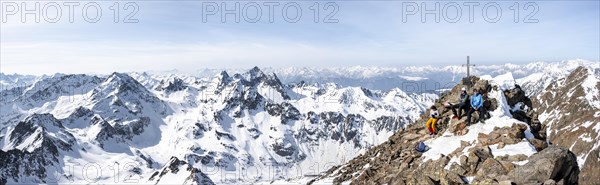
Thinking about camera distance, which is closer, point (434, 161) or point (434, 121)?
point (434, 161)

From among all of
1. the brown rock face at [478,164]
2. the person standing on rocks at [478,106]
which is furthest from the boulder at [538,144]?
the person standing on rocks at [478,106]

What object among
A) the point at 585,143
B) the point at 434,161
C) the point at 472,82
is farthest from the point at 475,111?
the point at 585,143

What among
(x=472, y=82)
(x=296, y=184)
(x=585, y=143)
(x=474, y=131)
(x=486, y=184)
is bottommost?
(x=585, y=143)

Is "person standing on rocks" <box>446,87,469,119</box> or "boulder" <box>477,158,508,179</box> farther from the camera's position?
"person standing on rocks" <box>446,87,469,119</box>

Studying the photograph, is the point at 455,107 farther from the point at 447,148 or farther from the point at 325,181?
the point at 325,181

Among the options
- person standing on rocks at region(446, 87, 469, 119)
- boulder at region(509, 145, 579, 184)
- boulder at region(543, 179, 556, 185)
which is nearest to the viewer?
boulder at region(543, 179, 556, 185)

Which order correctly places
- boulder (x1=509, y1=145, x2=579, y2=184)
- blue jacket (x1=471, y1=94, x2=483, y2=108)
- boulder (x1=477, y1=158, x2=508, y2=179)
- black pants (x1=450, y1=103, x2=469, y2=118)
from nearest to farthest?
boulder (x1=509, y1=145, x2=579, y2=184), boulder (x1=477, y1=158, x2=508, y2=179), blue jacket (x1=471, y1=94, x2=483, y2=108), black pants (x1=450, y1=103, x2=469, y2=118)

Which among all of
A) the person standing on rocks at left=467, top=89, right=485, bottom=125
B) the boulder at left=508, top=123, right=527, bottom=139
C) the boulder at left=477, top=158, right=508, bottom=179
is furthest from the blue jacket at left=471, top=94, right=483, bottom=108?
the boulder at left=477, top=158, right=508, bottom=179

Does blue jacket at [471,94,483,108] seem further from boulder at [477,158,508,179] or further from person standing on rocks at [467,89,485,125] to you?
boulder at [477,158,508,179]
